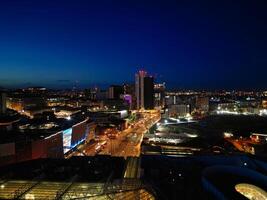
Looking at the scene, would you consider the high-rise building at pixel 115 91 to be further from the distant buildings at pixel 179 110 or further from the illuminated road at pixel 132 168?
the illuminated road at pixel 132 168

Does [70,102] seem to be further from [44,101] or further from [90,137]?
[90,137]

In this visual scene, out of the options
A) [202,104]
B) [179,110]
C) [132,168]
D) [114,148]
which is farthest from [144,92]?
[132,168]

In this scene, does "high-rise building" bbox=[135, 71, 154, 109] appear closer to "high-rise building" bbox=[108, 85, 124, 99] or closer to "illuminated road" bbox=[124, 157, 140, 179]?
"high-rise building" bbox=[108, 85, 124, 99]

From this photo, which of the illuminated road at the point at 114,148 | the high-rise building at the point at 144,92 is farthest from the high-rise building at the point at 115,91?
the illuminated road at the point at 114,148

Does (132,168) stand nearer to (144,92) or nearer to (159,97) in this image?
(144,92)

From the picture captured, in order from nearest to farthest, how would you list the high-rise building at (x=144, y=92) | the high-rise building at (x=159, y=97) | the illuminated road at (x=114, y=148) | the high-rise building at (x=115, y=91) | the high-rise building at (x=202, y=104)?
1. the illuminated road at (x=114, y=148)
2. the high-rise building at (x=144, y=92)
3. the high-rise building at (x=202, y=104)
4. the high-rise building at (x=159, y=97)
5. the high-rise building at (x=115, y=91)

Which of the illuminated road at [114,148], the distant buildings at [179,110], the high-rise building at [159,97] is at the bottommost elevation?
the illuminated road at [114,148]

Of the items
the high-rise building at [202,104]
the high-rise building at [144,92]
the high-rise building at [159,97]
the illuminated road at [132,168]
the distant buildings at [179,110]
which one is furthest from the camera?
the high-rise building at [159,97]

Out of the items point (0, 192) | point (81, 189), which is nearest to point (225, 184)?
point (81, 189)
